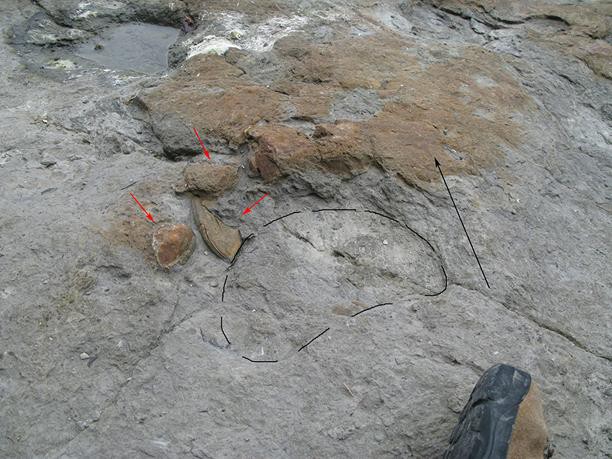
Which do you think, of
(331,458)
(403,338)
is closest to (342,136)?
(403,338)

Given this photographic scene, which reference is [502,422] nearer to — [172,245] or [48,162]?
[172,245]

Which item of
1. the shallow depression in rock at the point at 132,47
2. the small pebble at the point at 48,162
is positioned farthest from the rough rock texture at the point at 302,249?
the shallow depression in rock at the point at 132,47

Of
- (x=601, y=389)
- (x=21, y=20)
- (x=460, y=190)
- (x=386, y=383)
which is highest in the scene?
(x=460, y=190)

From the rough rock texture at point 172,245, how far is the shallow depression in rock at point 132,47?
1505 millimetres

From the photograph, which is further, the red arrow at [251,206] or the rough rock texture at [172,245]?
the red arrow at [251,206]

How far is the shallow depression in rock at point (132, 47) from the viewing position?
3553 millimetres

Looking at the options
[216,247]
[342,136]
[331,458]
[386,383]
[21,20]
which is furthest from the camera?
[21,20]

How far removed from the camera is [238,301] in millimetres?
2264

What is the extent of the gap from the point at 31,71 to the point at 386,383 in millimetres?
2714

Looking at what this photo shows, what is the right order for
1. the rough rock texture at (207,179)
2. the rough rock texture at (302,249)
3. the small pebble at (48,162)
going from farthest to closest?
the small pebble at (48,162) → the rough rock texture at (207,179) → the rough rock texture at (302,249)

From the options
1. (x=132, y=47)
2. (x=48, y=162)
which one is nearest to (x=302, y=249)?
(x=48, y=162)

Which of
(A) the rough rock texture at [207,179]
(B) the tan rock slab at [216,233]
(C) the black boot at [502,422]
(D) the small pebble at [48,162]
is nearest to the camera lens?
(C) the black boot at [502,422]

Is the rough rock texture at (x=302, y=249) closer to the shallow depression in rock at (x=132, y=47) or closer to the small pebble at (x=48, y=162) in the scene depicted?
the small pebble at (x=48, y=162)

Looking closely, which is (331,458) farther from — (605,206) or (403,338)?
(605,206)
